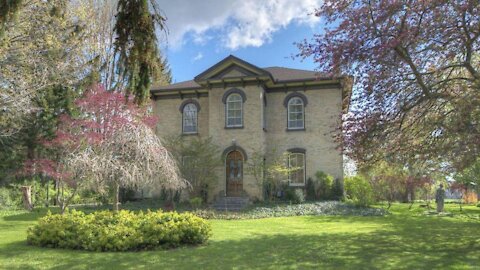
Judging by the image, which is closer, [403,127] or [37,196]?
[403,127]

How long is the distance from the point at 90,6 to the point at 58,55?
7.88 meters

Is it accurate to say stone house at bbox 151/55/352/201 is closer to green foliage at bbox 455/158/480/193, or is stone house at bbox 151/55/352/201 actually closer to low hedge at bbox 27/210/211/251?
green foliage at bbox 455/158/480/193

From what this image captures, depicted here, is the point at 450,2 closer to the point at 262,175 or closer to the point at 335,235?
the point at 335,235

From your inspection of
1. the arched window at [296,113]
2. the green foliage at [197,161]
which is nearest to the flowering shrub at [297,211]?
the green foliage at [197,161]

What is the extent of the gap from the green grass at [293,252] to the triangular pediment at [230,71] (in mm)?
12036

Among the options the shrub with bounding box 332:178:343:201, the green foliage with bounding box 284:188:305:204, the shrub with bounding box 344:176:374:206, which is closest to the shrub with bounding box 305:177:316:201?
the green foliage with bounding box 284:188:305:204

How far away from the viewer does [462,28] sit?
1019cm

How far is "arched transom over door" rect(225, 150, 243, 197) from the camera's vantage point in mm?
25500

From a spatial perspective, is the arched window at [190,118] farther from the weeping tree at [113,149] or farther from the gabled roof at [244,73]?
the weeping tree at [113,149]

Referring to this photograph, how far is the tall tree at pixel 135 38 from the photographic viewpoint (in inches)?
206

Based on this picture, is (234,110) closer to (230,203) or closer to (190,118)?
(190,118)

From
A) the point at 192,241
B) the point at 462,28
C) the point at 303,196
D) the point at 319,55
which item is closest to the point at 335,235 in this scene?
the point at 192,241

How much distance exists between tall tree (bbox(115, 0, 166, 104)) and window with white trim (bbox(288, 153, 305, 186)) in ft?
67.7

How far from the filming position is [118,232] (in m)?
10.3
